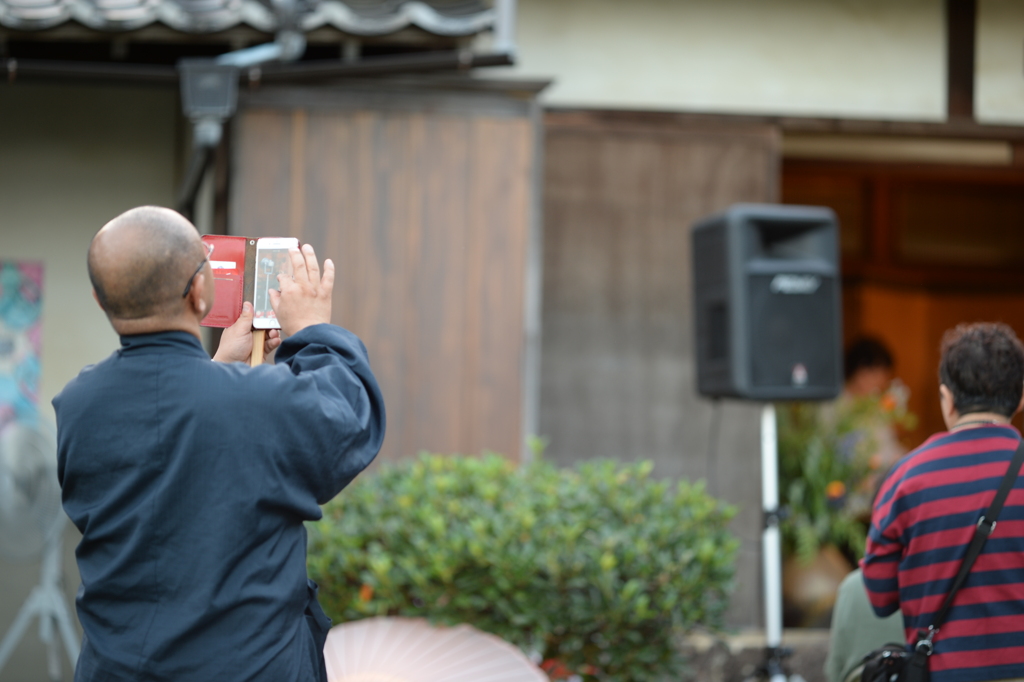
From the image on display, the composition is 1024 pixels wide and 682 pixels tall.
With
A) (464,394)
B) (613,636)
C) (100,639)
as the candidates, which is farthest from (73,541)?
(100,639)

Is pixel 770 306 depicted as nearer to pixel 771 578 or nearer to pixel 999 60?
pixel 771 578

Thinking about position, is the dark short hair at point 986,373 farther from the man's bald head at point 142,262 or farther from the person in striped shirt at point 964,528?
the man's bald head at point 142,262

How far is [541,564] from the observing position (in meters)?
4.15

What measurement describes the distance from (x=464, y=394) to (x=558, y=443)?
871 mm

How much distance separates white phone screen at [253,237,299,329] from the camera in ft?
6.85

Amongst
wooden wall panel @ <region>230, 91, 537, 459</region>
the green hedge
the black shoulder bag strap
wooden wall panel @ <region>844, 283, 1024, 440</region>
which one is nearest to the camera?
the black shoulder bag strap

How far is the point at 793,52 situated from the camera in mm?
6340

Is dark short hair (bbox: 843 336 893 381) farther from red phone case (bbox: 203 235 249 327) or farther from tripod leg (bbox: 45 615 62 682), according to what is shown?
red phone case (bbox: 203 235 249 327)

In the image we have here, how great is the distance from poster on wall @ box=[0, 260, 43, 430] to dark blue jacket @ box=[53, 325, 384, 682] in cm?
545

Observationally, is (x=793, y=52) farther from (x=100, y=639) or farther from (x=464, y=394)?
(x=100, y=639)

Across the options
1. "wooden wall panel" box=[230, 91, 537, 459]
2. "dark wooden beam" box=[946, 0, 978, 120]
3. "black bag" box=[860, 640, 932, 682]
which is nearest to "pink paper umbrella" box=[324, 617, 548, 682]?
"black bag" box=[860, 640, 932, 682]

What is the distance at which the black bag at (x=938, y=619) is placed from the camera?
8.49 feet

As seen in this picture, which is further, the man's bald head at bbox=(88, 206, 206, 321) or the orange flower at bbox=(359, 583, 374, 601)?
the orange flower at bbox=(359, 583, 374, 601)

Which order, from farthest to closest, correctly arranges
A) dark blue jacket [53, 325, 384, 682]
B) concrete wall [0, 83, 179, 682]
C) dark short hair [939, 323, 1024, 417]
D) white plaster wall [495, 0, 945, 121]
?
concrete wall [0, 83, 179, 682], white plaster wall [495, 0, 945, 121], dark short hair [939, 323, 1024, 417], dark blue jacket [53, 325, 384, 682]
